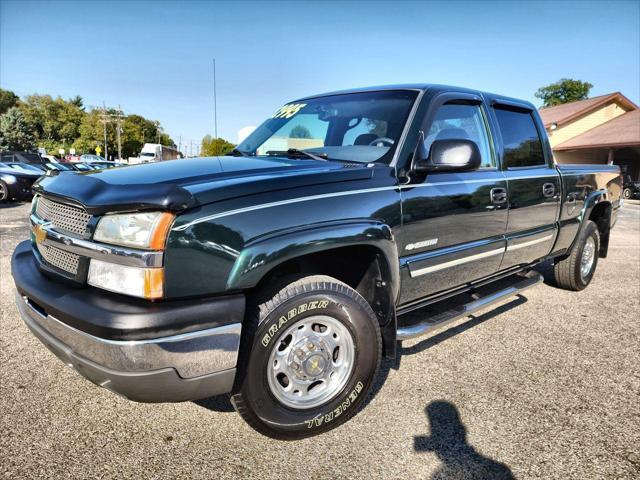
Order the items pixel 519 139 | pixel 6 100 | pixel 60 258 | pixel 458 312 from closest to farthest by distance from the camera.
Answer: pixel 60 258 → pixel 458 312 → pixel 519 139 → pixel 6 100

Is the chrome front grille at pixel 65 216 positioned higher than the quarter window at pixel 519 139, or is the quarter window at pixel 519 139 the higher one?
the quarter window at pixel 519 139

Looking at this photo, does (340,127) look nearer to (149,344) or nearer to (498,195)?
(498,195)

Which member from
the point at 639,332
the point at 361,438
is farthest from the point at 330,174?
the point at 639,332

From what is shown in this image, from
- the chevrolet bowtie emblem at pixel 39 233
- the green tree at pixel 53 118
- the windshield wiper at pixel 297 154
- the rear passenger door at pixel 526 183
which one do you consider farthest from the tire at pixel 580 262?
the green tree at pixel 53 118

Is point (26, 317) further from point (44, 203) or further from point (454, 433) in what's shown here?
point (454, 433)

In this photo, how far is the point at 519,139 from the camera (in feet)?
12.4

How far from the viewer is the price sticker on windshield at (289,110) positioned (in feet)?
11.6

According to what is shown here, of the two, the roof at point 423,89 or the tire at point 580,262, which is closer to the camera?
the roof at point 423,89

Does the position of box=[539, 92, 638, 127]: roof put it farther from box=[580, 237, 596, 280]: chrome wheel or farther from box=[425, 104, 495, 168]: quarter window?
box=[425, 104, 495, 168]: quarter window

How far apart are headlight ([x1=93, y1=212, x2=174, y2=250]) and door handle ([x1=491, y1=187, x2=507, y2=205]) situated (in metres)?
2.34

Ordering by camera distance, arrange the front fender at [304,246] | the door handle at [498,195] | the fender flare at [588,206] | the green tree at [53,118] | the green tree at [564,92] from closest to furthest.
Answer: the front fender at [304,246]
the door handle at [498,195]
the fender flare at [588,206]
the green tree at [564,92]
the green tree at [53,118]

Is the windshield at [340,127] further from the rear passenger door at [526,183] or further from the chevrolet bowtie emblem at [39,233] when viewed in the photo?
the chevrolet bowtie emblem at [39,233]

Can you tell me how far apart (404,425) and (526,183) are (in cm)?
224

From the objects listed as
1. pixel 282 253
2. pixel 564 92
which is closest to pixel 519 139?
pixel 282 253
